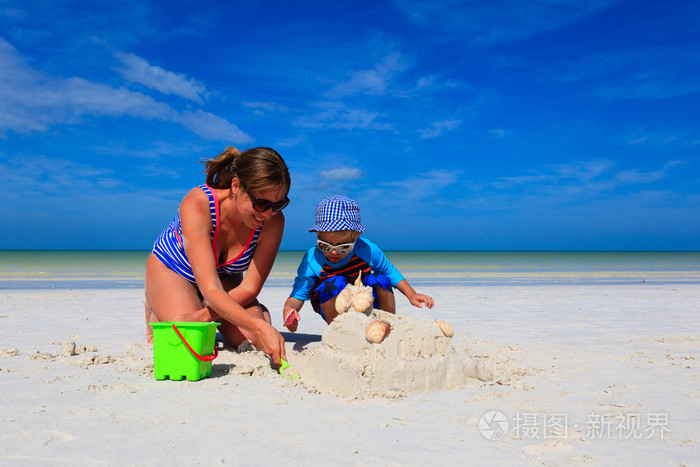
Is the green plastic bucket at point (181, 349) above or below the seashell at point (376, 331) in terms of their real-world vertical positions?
below

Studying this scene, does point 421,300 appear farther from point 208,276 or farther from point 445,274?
point 445,274

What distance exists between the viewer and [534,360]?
369cm

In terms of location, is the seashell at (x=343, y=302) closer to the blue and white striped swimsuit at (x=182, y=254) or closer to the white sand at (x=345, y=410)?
the white sand at (x=345, y=410)

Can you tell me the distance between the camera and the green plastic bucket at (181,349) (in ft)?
9.62

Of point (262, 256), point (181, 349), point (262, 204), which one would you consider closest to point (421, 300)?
point (262, 256)

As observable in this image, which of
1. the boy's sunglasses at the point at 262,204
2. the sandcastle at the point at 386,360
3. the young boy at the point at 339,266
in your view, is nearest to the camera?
the sandcastle at the point at 386,360

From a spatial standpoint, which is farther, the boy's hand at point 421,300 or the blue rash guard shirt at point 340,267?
the blue rash guard shirt at point 340,267

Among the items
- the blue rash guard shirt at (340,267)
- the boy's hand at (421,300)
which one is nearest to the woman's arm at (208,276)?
the blue rash guard shirt at (340,267)

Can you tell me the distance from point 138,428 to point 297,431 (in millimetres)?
710

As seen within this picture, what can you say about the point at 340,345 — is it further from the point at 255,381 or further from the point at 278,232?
the point at 278,232

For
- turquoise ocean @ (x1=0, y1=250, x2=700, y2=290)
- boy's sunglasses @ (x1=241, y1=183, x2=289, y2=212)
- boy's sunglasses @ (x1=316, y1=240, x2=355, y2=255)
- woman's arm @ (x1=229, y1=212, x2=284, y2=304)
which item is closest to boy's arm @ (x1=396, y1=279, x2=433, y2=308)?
boy's sunglasses @ (x1=316, y1=240, x2=355, y2=255)

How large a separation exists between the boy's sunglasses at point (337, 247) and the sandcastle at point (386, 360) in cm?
87

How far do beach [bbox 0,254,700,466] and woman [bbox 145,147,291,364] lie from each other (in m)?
0.38

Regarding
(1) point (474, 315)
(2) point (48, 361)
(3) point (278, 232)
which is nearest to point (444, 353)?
(3) point (278, 232)
